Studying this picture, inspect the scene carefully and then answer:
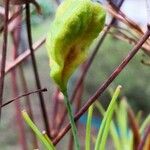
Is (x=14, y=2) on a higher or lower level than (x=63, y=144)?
higher

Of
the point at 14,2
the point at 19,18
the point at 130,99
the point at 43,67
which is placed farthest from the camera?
the point at 43,67

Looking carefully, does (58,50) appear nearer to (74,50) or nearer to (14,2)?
(74,50)

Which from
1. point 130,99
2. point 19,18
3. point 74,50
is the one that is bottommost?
point 130,99

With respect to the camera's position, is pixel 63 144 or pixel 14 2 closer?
pixel 14 2

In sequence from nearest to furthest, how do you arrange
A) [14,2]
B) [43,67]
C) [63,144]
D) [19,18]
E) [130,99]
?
[14,2] < [19,18] < [63,144] < [130,99] < [43,67]

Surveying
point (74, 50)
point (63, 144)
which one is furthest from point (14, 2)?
point (63, 144)

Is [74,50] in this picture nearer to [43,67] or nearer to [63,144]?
[63,144]
